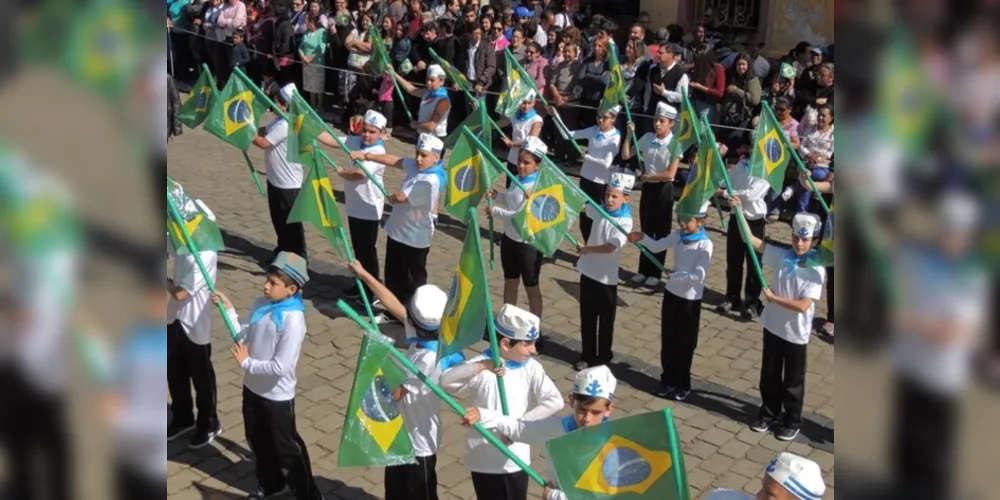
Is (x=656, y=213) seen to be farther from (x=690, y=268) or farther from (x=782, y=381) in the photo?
(x=782, y=381)

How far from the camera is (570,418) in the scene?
4.50 m

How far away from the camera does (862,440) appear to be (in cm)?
98

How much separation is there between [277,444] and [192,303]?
116cm

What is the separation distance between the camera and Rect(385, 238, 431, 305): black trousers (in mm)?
8334

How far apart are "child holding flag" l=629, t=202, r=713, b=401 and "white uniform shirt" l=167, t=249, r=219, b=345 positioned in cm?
311

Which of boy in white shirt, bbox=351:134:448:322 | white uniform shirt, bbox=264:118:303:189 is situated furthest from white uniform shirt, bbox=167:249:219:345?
white uniform shirt, bbox=264:118:303:189

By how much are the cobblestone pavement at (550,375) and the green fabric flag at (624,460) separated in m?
2.47

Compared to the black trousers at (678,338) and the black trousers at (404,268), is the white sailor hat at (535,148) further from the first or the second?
the black trousers at (678,338)

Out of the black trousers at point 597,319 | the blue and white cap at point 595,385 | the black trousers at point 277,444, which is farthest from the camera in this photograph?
the black trousers at point 597,319

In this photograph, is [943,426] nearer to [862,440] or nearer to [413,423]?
[862,440]

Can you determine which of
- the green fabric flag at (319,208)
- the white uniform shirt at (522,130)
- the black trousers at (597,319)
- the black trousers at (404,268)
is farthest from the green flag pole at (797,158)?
the green fabric flag at (319,208)

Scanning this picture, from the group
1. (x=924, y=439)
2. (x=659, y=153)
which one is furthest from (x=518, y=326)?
(x=659, y=153)

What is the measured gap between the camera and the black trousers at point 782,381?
674 cm

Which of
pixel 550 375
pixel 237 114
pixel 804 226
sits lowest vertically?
pixel 550 375
